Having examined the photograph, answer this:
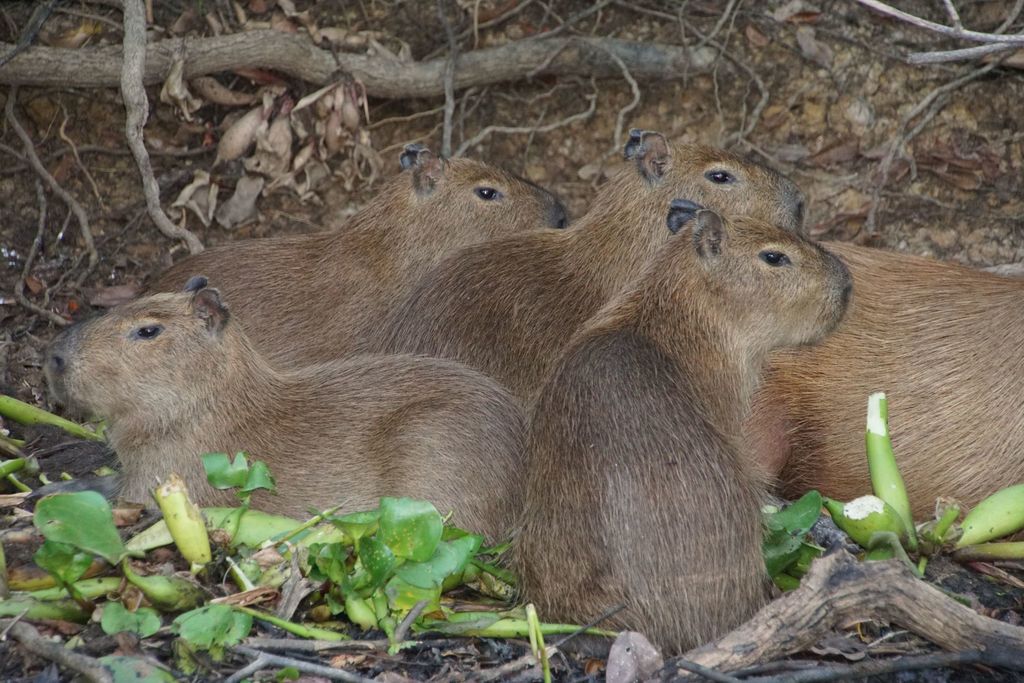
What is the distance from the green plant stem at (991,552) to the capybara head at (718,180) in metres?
1.48

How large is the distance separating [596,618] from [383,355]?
1437mm

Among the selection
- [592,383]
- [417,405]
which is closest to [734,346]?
[592,383]

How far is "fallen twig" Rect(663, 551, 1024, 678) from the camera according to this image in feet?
10.7

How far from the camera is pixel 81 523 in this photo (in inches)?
132

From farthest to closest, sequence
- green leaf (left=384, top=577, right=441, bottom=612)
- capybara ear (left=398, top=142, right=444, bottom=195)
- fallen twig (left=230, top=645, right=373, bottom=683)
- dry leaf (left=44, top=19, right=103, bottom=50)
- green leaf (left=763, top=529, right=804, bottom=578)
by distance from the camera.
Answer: dry leaf (left=44, top=19, right=103, bottom=50), capybara ear (left=398, top=142, right=444, bottom=195), green leaf (left=763, top=529, right=804, bottom=578), green leaf (left=384, top=577, right=441, bottom=612), fallen twig (left=230, top=645, right=373, bottom=683)

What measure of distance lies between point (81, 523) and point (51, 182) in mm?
2941

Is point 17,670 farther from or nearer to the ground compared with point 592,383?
nearer to the ground

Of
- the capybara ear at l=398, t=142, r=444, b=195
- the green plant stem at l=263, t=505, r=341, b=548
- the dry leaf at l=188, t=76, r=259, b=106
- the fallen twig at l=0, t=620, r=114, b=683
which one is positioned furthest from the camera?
the dry leaf at l=188, t=76, r=259, b=106

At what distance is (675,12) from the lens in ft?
21.5

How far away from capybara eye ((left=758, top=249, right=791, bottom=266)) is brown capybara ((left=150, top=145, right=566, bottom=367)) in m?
1.53

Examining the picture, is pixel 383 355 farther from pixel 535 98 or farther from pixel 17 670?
pixel 535 98

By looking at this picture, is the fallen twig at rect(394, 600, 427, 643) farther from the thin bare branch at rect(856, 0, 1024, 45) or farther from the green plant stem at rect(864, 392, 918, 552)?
the thin bare branch at rect(856, 0, 1024, 45)

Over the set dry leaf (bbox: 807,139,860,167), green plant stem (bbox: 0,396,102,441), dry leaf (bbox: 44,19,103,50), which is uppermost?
dry leaf (bbox: 44,19,103,50)

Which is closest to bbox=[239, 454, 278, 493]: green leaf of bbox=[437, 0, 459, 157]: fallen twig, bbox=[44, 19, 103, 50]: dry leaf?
bbox=[437, 0, 459, 157]: fallen twig
